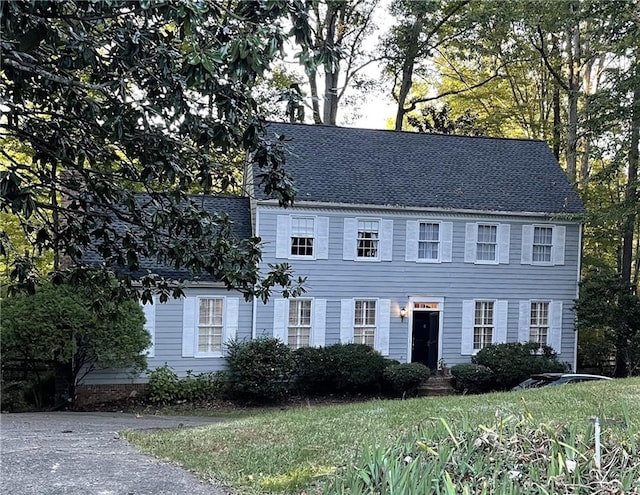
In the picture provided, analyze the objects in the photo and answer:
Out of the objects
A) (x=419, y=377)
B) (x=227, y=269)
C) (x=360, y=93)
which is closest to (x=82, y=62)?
(x=227, y=269)

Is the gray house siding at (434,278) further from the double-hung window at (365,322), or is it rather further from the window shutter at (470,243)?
the double-hung window at (365,322)

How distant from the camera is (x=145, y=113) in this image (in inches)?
172

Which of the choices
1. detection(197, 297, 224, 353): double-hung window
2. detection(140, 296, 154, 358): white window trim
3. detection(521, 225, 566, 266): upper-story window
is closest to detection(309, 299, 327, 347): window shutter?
detection(197, 297, 224, 353): double-hung window

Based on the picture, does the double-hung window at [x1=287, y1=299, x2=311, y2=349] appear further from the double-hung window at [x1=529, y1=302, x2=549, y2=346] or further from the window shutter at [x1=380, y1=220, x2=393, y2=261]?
the double-hung window at [x1=529, y1=302, x2=549, y2=346]

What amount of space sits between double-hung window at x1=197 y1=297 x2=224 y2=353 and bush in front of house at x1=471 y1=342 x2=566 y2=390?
7958 mm

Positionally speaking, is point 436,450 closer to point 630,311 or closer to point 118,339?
point 118,339

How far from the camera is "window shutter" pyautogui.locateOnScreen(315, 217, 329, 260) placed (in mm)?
19281

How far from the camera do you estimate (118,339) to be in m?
15.8

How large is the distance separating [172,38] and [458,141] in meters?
19.4

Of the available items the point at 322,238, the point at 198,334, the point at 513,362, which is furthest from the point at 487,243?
the point at 198,334

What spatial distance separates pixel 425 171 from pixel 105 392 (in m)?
12.2

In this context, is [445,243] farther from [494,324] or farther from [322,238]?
[322,238]

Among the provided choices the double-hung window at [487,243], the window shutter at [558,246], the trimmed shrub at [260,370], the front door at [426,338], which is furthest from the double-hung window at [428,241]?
the trimmed shrub at [260,370]

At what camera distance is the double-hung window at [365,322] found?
19.6 meters
